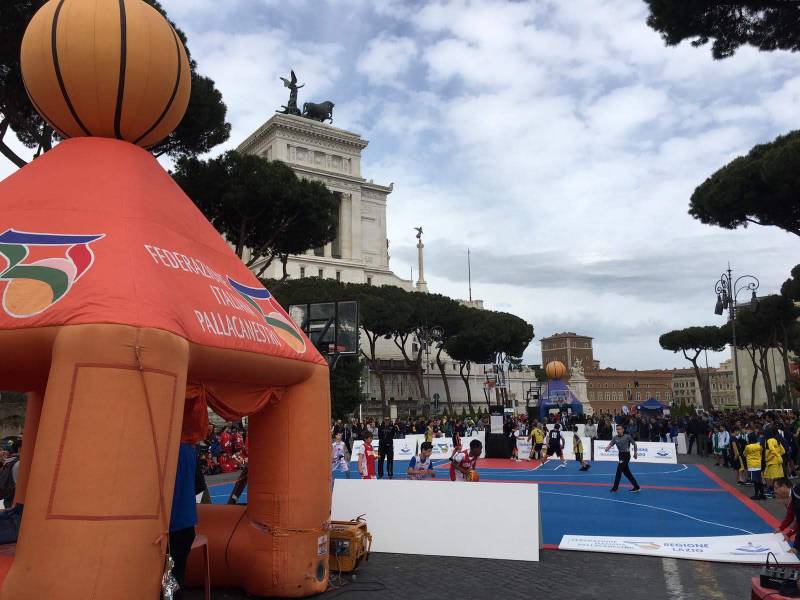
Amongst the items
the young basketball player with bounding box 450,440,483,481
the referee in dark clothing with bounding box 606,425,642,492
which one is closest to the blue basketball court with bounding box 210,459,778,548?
the referee in dark clothing with bounding box 606,425,642,492

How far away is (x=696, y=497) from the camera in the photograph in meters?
15.5

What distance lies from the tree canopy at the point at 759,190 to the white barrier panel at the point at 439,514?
18.0m

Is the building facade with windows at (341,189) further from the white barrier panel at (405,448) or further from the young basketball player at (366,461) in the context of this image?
the young basketball player at (366,461)

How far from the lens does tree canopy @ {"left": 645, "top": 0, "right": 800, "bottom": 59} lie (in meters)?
13.3

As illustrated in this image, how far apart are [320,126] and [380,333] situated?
29.4 meters

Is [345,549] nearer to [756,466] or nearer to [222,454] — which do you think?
[756,466]

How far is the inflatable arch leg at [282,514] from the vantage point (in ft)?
23.1

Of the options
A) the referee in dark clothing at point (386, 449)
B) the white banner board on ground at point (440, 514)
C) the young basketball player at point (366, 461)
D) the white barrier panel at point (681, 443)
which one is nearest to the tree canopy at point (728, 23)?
the white banner board on ground at point (440, 514)

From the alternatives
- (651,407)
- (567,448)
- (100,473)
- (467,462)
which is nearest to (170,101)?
(100,473)

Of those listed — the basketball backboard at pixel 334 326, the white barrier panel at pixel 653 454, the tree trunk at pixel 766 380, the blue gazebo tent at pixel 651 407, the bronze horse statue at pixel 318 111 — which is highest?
the bronze horse statue at pixel 318 111

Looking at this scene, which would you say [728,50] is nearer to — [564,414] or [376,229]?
[564,414]

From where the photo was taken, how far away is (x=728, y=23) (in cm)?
1370

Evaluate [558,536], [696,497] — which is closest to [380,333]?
[696,497]

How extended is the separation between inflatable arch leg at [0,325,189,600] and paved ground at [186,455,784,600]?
2842 mm
